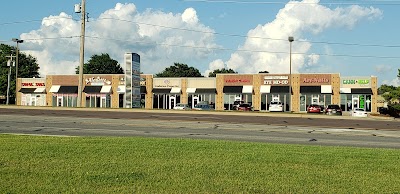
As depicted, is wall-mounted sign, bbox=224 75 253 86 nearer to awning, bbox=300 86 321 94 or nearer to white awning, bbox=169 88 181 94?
white awning, bbox=169 88 181 94

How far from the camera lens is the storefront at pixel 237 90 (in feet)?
196

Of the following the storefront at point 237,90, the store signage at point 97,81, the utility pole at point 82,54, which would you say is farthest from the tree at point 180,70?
the utility pole at point 82,54

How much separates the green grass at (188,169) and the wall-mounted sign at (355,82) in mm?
49379

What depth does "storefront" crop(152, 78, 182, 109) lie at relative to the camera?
62875mm

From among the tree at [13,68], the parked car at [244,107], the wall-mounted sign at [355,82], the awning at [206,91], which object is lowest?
the parked car at [244,107]

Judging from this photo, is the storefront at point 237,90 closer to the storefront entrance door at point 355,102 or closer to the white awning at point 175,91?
the white awning at point 175,91

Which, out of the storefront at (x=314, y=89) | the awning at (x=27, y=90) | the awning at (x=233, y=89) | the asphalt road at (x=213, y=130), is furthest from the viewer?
the awning at (x=27, y=90)

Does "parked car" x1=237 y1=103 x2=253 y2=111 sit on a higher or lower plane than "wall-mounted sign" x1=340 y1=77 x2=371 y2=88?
lower

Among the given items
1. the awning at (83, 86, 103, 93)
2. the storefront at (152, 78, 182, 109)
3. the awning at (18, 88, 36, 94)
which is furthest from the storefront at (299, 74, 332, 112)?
the awning at (18, 88, 36, 94)

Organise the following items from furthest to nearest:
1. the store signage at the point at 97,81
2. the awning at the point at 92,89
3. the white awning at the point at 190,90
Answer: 1. the store signage at the point at 97,81
2. the awning at the point at 92,89
3. the white awning at the point at 190,90

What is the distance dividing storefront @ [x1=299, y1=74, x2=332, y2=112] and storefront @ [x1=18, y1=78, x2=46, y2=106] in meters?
41.0

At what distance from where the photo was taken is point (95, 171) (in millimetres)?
6617

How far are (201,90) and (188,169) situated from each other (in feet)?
179

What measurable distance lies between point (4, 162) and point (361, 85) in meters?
55.3
